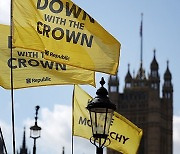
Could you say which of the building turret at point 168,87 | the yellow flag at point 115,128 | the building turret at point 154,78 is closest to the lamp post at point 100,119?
the yellow flag at point 115,128

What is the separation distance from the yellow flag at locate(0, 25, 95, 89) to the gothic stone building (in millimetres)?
97655

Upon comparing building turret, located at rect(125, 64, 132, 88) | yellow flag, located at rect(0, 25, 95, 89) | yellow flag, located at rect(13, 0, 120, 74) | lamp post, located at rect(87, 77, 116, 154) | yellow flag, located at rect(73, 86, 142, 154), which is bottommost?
building turret, located at rect(125, 64, 132, 88)

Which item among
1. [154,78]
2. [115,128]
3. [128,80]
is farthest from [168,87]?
[115,128]

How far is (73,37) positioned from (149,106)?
3961 inches

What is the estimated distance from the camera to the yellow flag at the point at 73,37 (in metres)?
13.5

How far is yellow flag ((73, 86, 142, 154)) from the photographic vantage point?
1881 centimetres

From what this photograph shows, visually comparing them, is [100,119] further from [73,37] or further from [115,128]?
[115,128]

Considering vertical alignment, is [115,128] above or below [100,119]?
below

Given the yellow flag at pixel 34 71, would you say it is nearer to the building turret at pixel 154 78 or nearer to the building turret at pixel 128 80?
the building turret at pixel 154 78

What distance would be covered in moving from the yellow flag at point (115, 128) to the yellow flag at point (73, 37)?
5.00 metres

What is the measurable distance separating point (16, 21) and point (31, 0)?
2.10 ft

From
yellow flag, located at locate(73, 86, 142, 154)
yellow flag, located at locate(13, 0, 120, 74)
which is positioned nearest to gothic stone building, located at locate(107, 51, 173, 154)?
yellow flag, located at locate(73, 86, 142, 154)

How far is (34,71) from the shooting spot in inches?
588

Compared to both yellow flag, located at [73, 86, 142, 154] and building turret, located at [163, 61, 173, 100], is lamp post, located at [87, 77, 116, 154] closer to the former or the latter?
yellow flag, located at [73, 86, 142, 154]
